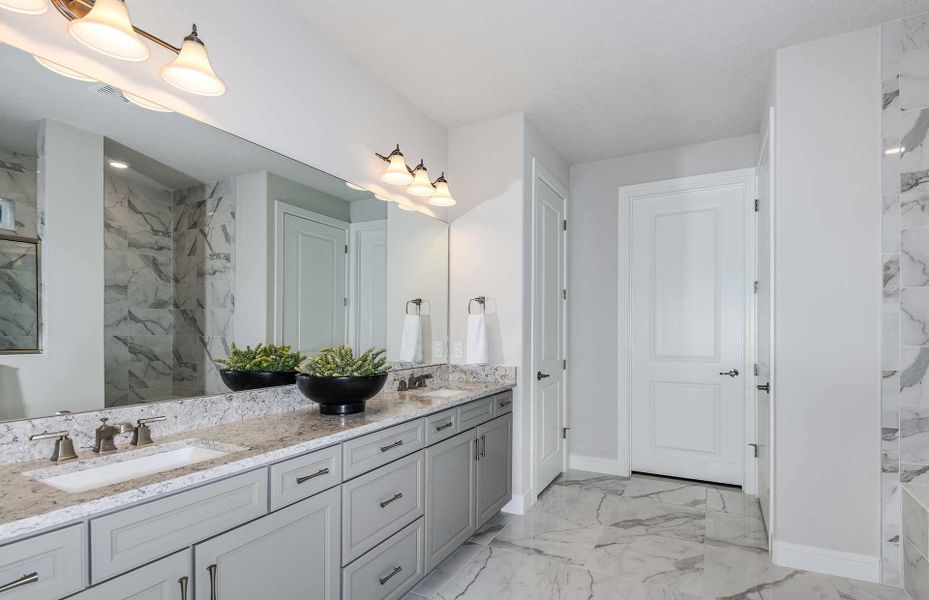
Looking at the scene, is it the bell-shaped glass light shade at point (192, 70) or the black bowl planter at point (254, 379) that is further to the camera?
the black bowl planter at point (254, 379)

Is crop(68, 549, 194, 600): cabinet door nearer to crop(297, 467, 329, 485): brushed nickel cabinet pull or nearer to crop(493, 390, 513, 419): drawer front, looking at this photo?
crop(297, 467, 329, 485): brushed nickel cabinet pull

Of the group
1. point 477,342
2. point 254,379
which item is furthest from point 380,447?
point 477,342

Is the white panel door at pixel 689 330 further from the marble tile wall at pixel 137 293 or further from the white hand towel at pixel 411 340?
the marble tile wall at pixel 137 293

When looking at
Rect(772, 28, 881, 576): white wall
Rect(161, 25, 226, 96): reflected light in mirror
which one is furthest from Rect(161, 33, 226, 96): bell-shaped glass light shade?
Rect(772, 28, 881, 576): white wall

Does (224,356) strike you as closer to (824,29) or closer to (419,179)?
(419,179)

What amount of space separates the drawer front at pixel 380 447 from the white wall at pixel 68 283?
82 cm

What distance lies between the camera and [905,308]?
7.48 ft

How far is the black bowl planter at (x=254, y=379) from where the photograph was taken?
78.3 inches

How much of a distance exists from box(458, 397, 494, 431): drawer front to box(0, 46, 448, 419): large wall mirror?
716 mm

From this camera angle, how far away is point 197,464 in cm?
135

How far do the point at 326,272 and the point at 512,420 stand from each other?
5.03 ft

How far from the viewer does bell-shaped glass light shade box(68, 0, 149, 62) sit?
4.51 ft

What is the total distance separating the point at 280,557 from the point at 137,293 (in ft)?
3.31

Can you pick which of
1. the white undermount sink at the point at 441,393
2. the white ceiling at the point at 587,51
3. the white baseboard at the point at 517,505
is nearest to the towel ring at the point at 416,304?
the white undermount sink at the point at 441,393
